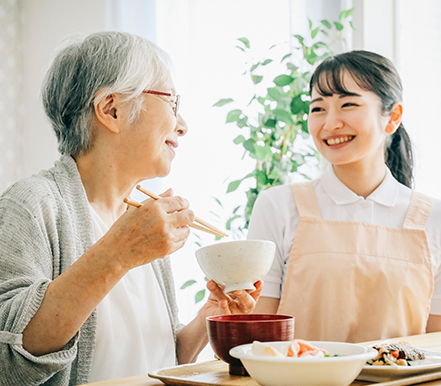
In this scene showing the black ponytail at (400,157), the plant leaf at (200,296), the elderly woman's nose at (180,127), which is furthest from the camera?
the plant leaf at (200,296)

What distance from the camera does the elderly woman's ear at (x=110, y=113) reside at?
4.49ft

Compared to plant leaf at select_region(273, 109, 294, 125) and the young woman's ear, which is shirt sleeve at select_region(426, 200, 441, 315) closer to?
the young woman's ear

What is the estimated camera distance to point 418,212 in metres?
1.84

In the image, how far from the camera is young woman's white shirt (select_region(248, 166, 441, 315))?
1823mm

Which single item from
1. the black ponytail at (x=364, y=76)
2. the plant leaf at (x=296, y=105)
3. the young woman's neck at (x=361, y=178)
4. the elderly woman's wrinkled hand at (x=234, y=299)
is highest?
the black ponytail at (x=364, y=76)

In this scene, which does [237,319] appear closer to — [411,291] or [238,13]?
[411,291]

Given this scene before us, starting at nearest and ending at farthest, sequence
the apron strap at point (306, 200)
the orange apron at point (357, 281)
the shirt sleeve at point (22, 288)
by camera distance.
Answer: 1. the shirt sleeve at point (22, 288)
2. the orange apron at point (357, 281)
3. the apron strap at point (306, 200)

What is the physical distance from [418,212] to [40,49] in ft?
8.12

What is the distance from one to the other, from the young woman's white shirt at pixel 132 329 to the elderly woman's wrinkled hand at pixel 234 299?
153 millimetres

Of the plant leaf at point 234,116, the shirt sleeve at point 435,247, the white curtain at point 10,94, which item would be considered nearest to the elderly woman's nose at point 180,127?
the shirt sleeve at point 435,247

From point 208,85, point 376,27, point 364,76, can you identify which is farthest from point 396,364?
point 376,27

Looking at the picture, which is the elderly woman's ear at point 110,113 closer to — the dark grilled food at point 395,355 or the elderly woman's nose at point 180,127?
the elderly woman's nose at point 180,127

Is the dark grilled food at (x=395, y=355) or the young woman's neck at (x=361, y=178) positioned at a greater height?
the young woman's neck at (x=361, y=178)

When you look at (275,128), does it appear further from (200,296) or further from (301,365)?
(301,365)
